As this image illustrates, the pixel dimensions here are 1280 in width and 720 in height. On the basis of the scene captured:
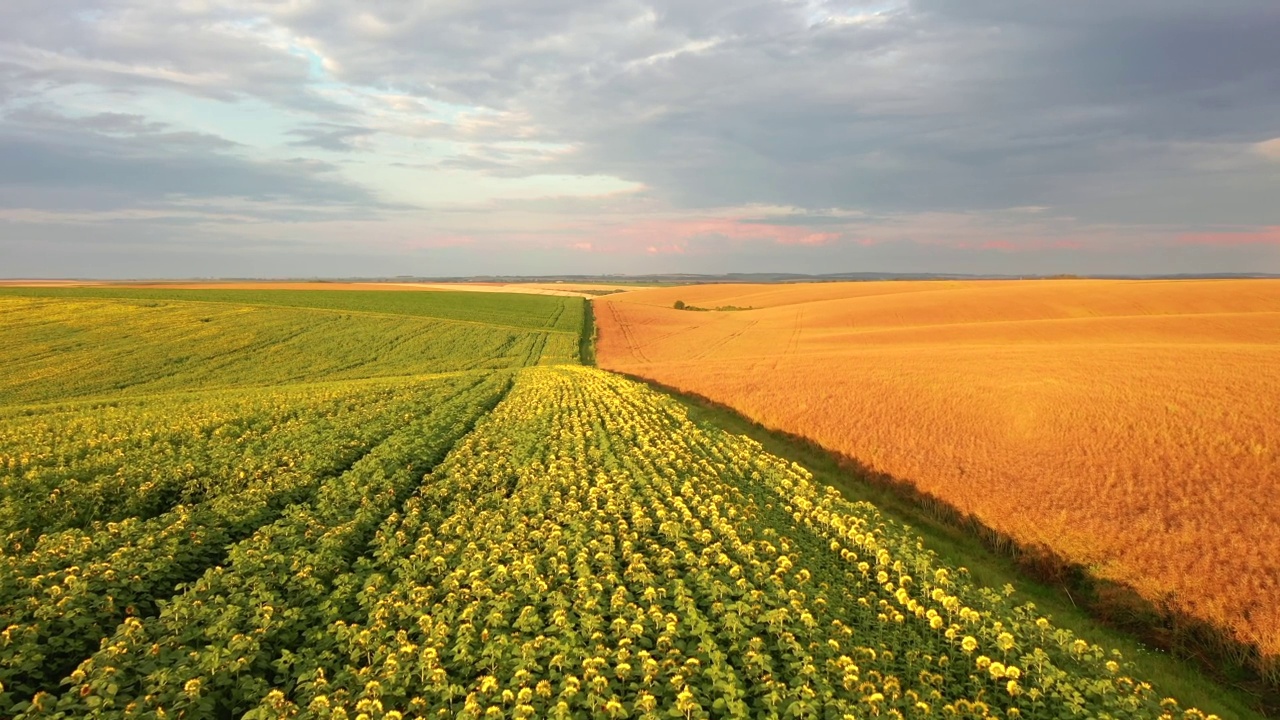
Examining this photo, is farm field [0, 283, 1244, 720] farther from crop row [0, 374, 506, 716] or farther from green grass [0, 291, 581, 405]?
green grass [0, 291, 581, 405]

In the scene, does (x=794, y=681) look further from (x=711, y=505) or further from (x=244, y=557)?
(x=244, y=557)

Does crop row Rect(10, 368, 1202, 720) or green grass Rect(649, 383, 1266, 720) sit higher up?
crop row Rect(10, 368, 1202, 720)

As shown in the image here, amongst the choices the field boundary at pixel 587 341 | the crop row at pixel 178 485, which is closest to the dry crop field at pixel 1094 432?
the field boundary at pixel 587 341

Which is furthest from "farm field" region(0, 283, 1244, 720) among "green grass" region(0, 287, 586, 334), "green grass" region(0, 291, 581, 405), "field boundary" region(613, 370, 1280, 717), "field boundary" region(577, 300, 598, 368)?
"green grass" region(0, 287, 586, 334)

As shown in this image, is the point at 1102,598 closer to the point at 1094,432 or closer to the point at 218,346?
the point at 1094,432

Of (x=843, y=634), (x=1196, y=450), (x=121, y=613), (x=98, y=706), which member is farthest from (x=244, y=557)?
(x=1196, y=450)
